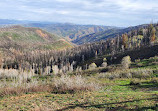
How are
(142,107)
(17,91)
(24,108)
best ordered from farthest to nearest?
(17,91)
(24,108)
(142,107)

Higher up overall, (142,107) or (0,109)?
(142,107)

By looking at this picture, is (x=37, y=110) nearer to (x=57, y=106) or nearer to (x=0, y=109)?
(x=57, y=106)

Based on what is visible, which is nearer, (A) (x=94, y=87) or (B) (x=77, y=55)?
(A) (x=94, y=87)

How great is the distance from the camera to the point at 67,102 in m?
16.4

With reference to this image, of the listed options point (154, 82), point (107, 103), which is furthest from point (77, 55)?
point (107, 103)

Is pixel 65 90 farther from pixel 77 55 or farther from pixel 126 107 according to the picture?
pixel 77 55

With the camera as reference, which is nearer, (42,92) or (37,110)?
(37,110)

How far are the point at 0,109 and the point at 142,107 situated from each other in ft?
52.7

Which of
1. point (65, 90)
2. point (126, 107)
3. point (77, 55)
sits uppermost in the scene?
point (126, 107)

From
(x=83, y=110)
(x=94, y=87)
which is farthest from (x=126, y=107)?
(x=94, y=87)

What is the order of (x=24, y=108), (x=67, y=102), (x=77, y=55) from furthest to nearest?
(x=77, y=55) → (x=67, y=102) → (x=24, y=108)

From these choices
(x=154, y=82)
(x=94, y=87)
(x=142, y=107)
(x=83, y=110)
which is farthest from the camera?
(x=154, y=82)

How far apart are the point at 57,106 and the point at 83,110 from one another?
343cm

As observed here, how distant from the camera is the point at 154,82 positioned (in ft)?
89.0
